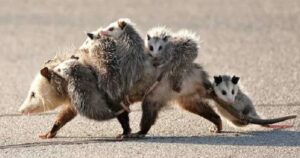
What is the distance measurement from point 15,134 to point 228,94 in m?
1.48

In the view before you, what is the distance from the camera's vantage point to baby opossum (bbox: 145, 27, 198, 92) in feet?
21.9

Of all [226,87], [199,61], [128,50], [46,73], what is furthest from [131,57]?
[199,61]

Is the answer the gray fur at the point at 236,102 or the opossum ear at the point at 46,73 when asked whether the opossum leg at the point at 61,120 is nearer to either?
the opossum ear at the point at 46,73

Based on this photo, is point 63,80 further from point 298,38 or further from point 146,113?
point 298,38

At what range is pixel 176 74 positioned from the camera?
6.67m

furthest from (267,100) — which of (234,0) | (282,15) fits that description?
(234,0)

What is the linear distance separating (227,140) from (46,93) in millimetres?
1248

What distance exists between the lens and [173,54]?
22.1 ft

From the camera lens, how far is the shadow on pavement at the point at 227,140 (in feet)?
20.9

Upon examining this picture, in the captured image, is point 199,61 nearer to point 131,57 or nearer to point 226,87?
point 226,87

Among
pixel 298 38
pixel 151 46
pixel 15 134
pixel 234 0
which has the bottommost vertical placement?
pixel 15 134

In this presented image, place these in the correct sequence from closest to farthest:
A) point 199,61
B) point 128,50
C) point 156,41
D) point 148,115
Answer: point 148,115 → point 128,50 → point 156,41 → point 199,61

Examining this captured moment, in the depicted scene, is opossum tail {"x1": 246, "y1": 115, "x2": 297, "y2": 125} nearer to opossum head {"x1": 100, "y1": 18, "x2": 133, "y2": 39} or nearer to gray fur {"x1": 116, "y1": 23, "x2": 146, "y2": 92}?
gray fur {"x1": 116, "y1": 23, "x2": 146, "y2": 92}

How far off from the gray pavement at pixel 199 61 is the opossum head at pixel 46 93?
8.5 inches
